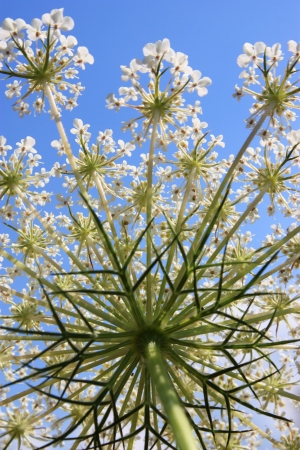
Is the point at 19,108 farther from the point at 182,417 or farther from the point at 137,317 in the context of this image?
the point at 182,417

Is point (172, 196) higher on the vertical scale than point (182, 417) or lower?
higher

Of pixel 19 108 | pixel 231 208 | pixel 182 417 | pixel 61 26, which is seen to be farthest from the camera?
pixel 231 208

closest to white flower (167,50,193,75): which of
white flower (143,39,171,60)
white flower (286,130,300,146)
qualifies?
white flower (143,39,171,60)

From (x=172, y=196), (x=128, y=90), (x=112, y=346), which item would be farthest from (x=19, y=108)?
(x=112, y=346)

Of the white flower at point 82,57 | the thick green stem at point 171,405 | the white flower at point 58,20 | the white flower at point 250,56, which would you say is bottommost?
the thick green stem at point 171,405

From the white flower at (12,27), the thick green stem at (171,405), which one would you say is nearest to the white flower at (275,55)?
the white flower at (12,27)

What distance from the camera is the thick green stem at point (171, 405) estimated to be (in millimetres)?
4965

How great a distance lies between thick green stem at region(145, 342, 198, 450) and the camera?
16.3ft

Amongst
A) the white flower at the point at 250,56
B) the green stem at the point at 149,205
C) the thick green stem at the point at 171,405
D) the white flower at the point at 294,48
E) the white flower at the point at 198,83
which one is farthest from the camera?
the white flower at the point at 198,83

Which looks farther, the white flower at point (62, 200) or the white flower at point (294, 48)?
the white flower at point (62, 200)

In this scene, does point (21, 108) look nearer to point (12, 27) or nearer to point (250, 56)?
point (12, 27)

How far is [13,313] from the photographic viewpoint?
9.87 metres

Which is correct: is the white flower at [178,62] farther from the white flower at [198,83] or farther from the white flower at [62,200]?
the white flower at [62,200]

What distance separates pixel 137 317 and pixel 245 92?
4610 mm
